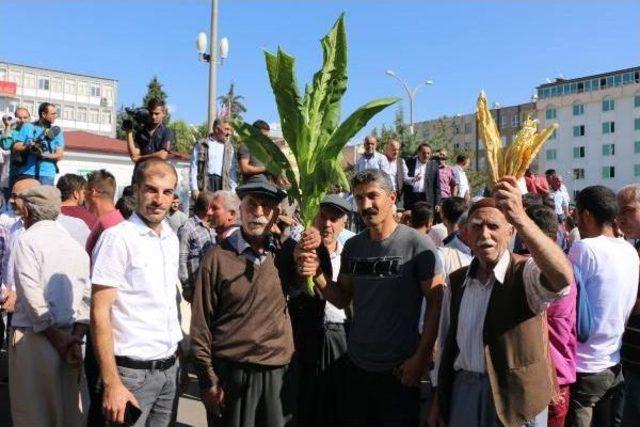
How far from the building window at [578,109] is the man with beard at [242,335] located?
82.7 meters

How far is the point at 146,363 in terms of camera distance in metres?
3.49

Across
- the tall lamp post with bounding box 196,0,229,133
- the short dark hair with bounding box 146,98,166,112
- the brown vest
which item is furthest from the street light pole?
the brown vest

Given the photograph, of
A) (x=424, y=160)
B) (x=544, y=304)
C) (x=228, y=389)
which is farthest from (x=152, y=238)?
(x=424, y=160)

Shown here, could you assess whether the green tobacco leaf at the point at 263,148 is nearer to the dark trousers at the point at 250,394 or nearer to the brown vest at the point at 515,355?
the dark trousers at the point at 250,394

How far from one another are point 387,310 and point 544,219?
52.7 inches

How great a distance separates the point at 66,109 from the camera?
93.8 metres

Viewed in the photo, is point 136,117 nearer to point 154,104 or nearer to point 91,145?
point 154,104

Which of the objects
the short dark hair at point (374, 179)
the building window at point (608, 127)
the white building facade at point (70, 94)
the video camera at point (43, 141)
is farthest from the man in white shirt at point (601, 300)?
the white building facade at point (70, 94)

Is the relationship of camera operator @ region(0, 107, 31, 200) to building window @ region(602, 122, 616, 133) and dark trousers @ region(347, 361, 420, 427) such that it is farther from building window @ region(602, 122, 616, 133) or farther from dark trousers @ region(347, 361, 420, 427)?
building window @ region(602, 122, 616, 133)

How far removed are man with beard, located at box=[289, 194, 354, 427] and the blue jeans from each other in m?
1.02

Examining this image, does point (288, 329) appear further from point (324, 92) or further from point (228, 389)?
point (324, 92)

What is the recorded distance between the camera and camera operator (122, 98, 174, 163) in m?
8.61

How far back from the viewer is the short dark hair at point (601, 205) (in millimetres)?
4133

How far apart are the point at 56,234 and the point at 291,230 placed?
239 centimetres
